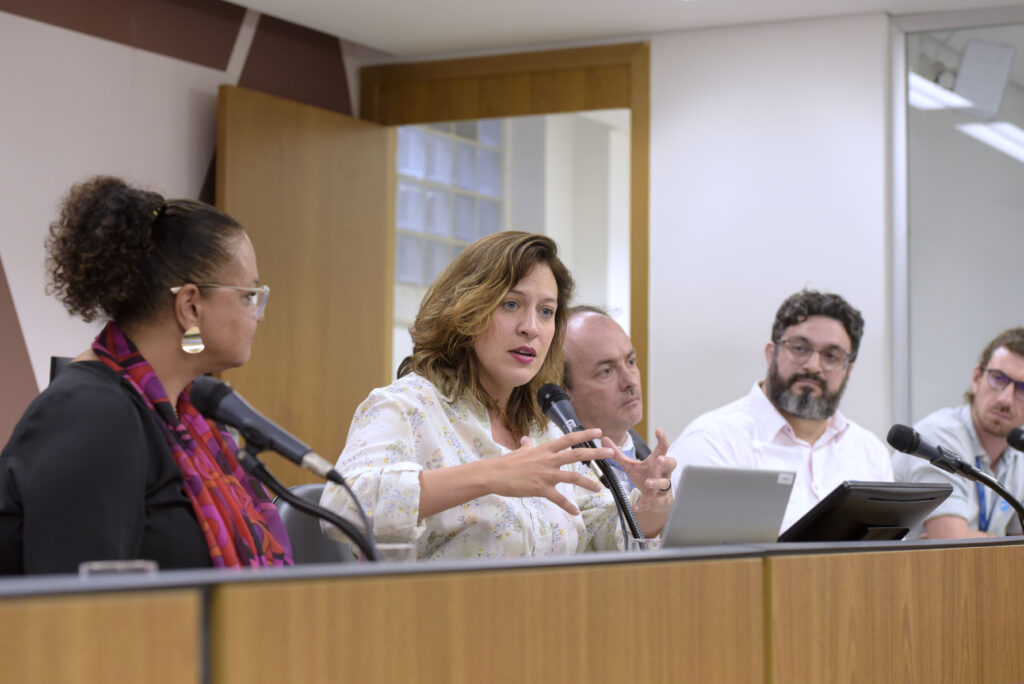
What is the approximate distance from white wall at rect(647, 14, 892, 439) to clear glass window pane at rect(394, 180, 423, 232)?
1995mm

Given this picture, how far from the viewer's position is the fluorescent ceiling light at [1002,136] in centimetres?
461

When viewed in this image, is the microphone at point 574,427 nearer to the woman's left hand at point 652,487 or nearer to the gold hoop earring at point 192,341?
the woman's left hand at point 652,487

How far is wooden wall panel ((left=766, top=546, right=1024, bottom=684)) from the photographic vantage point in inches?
59.2

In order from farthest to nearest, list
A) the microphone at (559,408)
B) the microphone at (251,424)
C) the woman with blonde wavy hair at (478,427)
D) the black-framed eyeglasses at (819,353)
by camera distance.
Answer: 1. the black-framed eyeglasses at (819,353)
2. the microphone at (559,408)
3. the woman with blonde wavy hair at (478,427)
4. the microphone at (251,424)

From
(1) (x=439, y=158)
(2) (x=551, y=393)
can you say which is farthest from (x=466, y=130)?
(2) (x=551, y=393)

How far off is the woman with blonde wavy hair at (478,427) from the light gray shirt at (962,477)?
1.51 m

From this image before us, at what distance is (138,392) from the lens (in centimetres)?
167

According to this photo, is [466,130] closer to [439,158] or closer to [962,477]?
[439,158]

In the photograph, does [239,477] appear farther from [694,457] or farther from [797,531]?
[694,457]

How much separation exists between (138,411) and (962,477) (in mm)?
2547

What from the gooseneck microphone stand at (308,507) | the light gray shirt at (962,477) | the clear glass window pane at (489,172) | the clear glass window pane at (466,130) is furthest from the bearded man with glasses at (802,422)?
the clear glass window pane at (489,172)

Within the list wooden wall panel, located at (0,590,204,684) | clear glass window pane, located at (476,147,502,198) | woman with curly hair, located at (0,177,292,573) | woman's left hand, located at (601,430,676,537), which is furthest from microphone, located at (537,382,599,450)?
clear glass window pane, located at (476,147,502,198)

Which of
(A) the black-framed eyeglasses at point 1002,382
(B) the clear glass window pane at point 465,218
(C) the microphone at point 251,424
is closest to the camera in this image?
(C) the microphone at point 251,424

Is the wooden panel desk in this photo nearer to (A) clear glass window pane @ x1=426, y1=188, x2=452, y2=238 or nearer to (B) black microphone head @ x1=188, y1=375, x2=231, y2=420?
(B) black microphone head @ x1=188, y1=375, x2=231, y2=420
